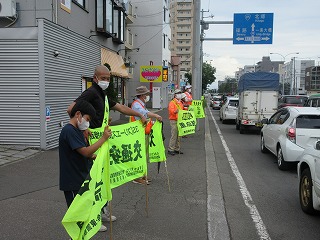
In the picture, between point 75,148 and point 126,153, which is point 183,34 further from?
point 75,148

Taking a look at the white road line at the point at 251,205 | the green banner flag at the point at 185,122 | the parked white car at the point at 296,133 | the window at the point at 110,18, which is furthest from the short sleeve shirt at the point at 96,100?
the window at the point at 110,18

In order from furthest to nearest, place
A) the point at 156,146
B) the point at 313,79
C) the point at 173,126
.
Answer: the point at 313,79, the point at 173,126, the point at 156,146

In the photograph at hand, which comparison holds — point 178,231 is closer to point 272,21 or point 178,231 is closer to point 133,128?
point 133,128

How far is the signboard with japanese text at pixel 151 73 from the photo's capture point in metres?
32.2

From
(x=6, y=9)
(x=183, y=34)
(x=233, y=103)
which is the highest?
(x=183, y=34)

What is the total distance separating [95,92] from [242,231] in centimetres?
265

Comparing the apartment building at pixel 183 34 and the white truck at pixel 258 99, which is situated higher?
the apartment building at pixel 183 34

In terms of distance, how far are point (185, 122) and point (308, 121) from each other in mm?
3471

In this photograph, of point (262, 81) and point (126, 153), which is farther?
point (262, 81)

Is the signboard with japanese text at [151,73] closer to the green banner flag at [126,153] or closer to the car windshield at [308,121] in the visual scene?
the car windshield at [308,121]

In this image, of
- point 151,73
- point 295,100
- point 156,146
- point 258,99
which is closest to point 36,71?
point 156,146

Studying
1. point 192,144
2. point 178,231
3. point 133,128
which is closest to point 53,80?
point 192,144

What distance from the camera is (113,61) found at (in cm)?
1836

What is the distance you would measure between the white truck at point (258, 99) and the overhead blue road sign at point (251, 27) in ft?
15.3
